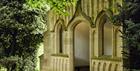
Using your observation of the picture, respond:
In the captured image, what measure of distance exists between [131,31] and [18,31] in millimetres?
8046

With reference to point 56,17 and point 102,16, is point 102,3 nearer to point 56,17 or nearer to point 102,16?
point 102,16

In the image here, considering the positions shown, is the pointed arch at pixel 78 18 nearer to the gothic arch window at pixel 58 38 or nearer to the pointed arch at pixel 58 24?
the pointed arch at pixel 58 24

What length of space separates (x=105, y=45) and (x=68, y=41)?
2277 millimetres

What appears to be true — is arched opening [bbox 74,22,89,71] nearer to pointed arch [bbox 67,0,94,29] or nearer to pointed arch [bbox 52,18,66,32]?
pointed arch [bbox 67,0,94,29]

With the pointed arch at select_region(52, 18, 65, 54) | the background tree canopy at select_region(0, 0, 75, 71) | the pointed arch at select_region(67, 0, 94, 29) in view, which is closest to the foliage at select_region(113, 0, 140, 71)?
the pointed arch at select_region(67, 0, 94, 29)

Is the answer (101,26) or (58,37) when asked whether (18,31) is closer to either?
(58,37)

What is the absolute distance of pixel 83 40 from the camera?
15242 mm

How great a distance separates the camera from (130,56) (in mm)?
8664

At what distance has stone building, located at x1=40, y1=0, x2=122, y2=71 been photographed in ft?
38.8

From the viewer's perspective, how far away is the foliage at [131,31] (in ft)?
27.0

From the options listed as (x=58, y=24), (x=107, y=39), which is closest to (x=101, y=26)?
(x=107, y=39)

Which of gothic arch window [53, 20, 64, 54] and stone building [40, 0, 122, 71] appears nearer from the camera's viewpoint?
stone building [40, 0, 122, 71]

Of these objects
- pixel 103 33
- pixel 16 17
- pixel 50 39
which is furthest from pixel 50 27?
pixel 103 33

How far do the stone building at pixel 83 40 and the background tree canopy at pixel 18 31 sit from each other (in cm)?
80
